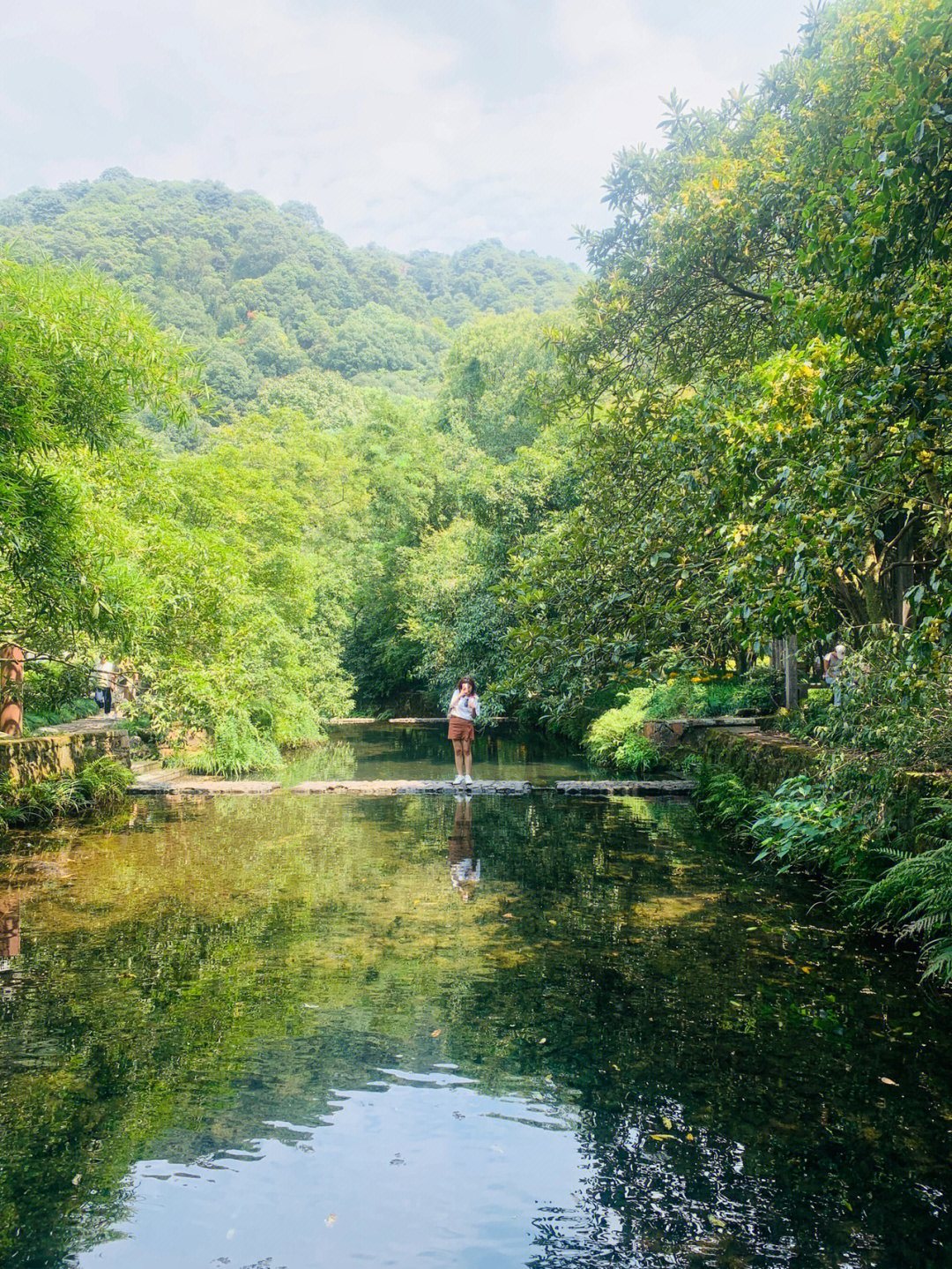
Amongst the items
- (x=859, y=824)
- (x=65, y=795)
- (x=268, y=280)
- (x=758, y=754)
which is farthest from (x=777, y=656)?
(x=268, y=280)

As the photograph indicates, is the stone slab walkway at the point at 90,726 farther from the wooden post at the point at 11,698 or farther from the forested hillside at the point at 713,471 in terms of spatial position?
the wooden post at the point at 11,698

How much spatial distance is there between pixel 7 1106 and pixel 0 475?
202 inches

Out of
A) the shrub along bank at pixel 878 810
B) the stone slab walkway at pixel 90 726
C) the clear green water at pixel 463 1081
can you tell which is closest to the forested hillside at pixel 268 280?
the stone slab walkway at pixel 90 726

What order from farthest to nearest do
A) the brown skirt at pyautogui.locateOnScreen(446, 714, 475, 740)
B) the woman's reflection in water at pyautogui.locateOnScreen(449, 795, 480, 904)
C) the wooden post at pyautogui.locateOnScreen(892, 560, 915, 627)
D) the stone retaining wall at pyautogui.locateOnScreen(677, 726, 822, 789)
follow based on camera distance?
the brown skirt at pyautogui.locateOnScreen(446, 714, 475, 740) < the stone retaining wall at pyautogui.locateOnScreen(677, 726, 822, 789) < the wooden post at pyautogui.locateOnScreen(892, 560, 915, 627) < the woman's reflection in water at pyautogui.locateOnScreen(449, 795, 480, 904)

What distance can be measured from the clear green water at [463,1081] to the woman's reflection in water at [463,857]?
16 centimetres

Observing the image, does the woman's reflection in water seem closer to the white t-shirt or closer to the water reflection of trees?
the water reflection of trees

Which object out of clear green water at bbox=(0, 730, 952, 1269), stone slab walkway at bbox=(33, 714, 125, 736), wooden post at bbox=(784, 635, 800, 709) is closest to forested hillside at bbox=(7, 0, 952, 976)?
wooden post at bbox=(784, 635, 800, 709)

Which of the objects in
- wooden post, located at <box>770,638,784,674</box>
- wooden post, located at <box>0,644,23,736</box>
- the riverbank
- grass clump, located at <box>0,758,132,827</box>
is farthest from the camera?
wooden post, located at <box>770,638,784,674</box>

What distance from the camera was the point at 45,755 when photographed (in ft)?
44.0

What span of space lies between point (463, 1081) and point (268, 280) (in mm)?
92759

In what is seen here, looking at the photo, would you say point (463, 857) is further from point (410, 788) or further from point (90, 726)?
point (90, 726)

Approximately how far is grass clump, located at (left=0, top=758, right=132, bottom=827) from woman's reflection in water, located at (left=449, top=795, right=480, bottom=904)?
520 centimetres

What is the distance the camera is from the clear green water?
337cm

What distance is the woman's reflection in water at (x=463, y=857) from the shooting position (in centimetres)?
852
